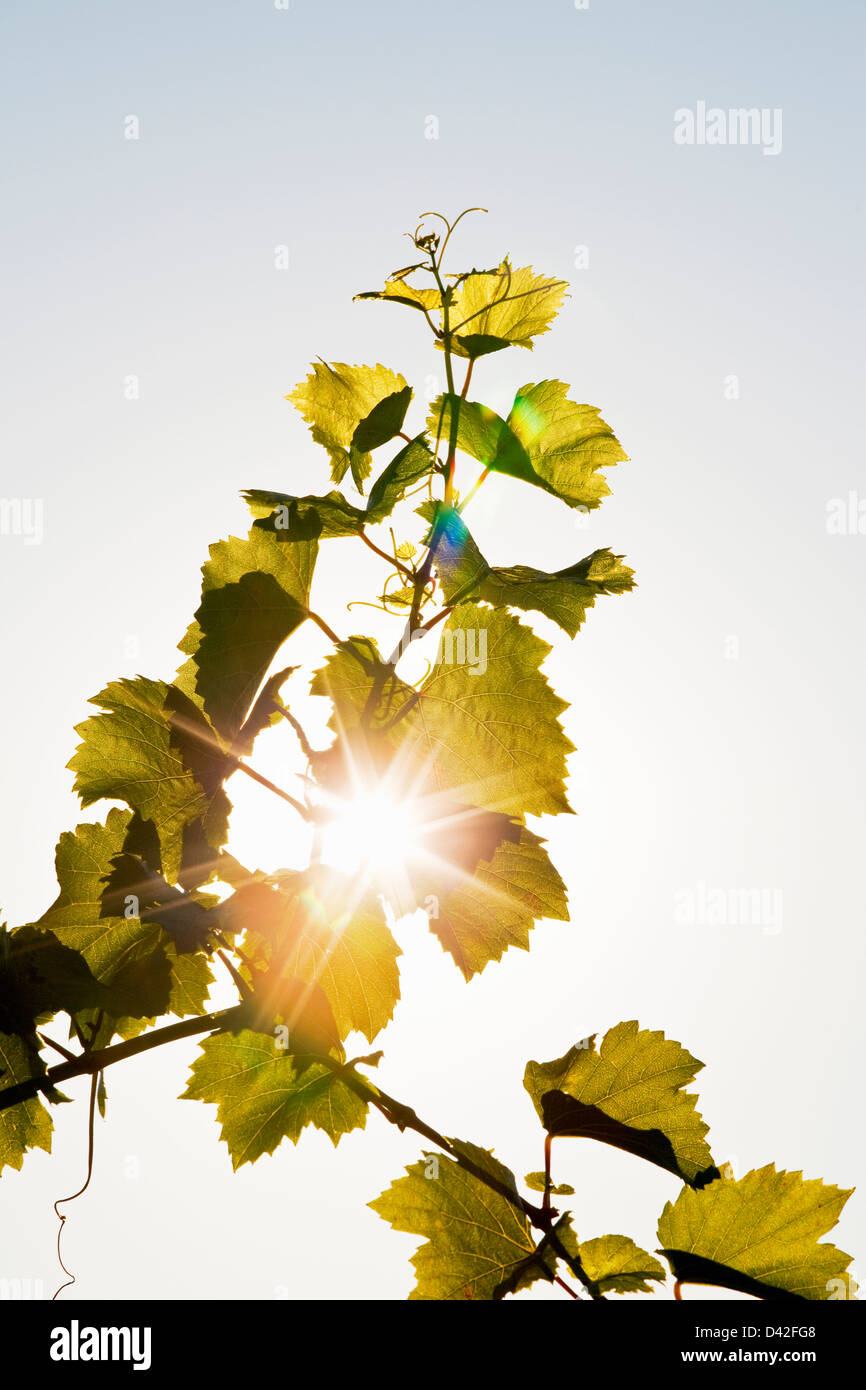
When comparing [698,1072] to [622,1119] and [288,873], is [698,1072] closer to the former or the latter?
[622,1119]

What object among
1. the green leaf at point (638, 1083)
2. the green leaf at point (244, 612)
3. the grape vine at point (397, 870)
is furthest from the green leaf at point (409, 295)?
the green leaf at point (638, 1083)

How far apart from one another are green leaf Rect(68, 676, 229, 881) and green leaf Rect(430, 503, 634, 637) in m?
0.36

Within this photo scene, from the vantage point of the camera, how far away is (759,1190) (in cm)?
108

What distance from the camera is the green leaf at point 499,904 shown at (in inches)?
45.9

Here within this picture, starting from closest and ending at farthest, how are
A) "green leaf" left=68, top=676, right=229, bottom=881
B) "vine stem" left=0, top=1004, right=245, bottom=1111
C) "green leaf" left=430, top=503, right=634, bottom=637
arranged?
1. "vine stem" left=0, top=1004, right=245, bottom=1111
2. "green leaf" left=430, top=503, right=634, bottom=637
3. "green leaf" left=68, top=676, right=229, bottom=881

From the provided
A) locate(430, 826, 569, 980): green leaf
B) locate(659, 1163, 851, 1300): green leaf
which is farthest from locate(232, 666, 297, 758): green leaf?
locate(659, 1163, 851, 1300): green leaf

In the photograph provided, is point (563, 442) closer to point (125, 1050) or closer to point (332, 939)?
point (332, 939)

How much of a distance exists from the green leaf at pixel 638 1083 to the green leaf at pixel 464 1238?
0.41ft

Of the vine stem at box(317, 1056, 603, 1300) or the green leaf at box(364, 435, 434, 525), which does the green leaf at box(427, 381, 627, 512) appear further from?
the vine stem at box(317, 1056, 603, 1300)

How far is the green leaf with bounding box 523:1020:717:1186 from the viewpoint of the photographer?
1.19 m

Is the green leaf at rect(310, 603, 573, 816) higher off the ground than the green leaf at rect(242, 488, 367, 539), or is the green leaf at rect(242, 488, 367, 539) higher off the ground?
the green leaf at rect(242, 488, 367, 539)

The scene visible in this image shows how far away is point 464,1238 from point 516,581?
773mm

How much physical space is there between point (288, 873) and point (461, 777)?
0.80 feet
